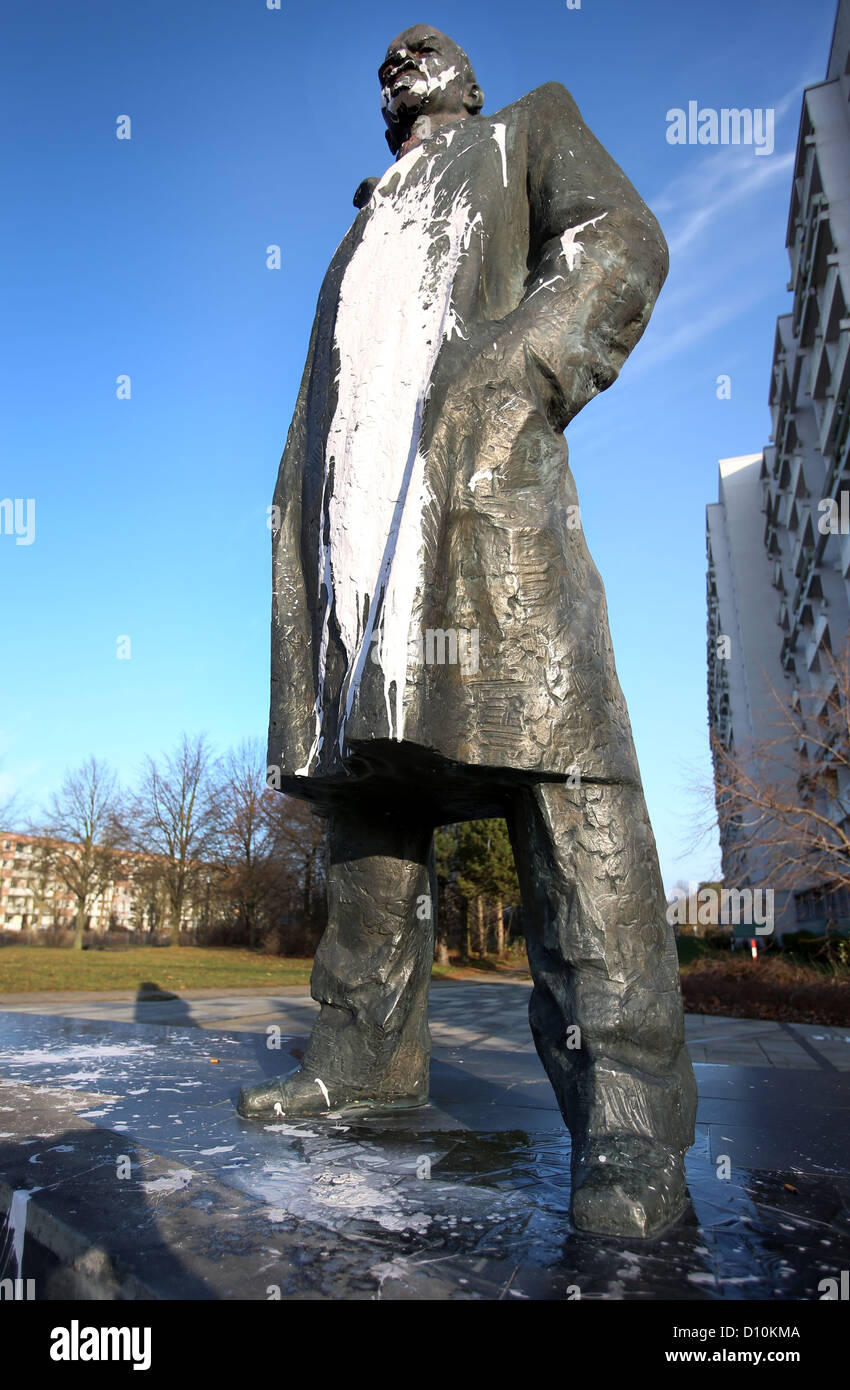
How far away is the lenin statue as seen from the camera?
6.15 feet

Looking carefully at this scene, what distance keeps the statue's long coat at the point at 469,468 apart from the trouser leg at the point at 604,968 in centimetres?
12

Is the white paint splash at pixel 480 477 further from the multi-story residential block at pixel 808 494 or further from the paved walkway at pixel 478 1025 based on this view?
the multi-story residential block at pixel 808 494

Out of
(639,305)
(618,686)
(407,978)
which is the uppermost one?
(639,305)

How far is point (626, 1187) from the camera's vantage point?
152 cm

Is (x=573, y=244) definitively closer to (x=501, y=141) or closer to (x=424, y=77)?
(x=501, y=141)

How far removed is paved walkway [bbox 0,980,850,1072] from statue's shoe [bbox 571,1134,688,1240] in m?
2.91

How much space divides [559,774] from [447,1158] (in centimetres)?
90

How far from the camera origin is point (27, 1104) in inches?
Answer: 94.2

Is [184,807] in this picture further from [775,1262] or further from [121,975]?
[775,1262]

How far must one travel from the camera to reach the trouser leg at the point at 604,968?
1.78 meters

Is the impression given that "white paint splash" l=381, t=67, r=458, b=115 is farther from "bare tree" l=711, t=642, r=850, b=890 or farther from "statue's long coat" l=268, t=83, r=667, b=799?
"bare tree" l=711, t=642, r=850, b=890

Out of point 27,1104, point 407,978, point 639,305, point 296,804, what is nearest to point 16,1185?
point 27,1104

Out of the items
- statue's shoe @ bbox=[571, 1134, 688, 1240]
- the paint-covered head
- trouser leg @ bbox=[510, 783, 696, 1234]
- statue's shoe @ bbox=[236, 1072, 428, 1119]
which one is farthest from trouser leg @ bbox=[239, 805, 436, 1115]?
the paint-covered head

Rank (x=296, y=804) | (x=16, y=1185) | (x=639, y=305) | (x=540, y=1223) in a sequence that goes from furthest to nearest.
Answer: (x=296, y=804)
(x=639, y=305)
(x=16, y=1185)
(x=540, y=1223)
